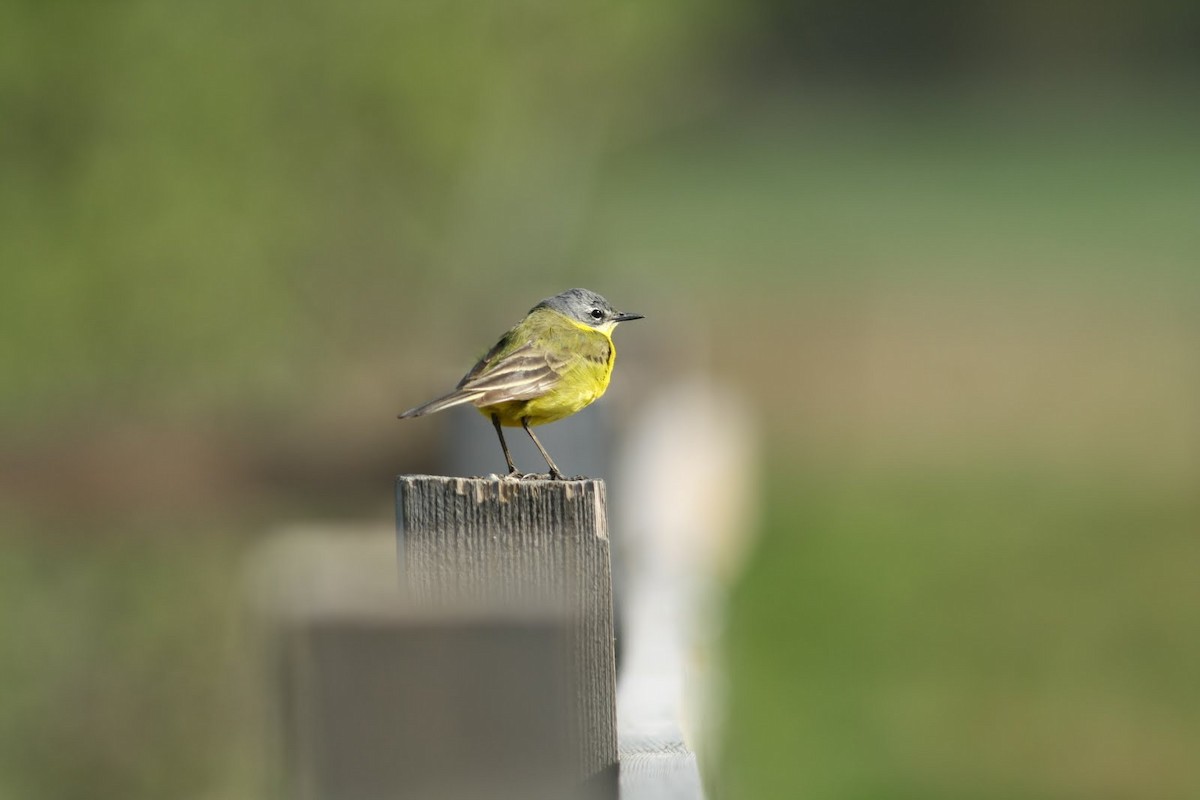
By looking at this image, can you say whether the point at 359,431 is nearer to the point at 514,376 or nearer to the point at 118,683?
the point at 118,683

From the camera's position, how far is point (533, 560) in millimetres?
2510

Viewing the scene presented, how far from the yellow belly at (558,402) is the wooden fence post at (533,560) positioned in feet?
8.12

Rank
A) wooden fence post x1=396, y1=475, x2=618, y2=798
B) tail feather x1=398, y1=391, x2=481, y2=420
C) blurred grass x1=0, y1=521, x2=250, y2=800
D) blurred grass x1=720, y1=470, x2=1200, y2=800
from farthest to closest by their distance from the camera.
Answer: blurred grass x1=720, y1=470, x2=1200, y2=800
blurred grass x1=0, y1=521, x2=250, y2=800
tail feather x1=398, y1=391, x2=481, y2=420
wooden fence post x1=396, y1=475, x2=618, y2=798

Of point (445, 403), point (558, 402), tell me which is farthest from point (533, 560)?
point (558, 402)

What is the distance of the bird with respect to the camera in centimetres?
500

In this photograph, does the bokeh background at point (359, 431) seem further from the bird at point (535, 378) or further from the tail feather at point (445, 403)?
the tail feather at point (445, 403)

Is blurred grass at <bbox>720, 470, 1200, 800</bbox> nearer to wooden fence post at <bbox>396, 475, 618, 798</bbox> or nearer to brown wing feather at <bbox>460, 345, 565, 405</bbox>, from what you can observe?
brown wing feather at <bbox>460, 345, 565, 405</bbox>

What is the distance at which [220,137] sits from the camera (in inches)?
338

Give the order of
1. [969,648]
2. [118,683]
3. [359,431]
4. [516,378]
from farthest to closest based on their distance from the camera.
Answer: [969,648]
[359,431]
[118,683]
[516,378]

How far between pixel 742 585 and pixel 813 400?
12.2 metres

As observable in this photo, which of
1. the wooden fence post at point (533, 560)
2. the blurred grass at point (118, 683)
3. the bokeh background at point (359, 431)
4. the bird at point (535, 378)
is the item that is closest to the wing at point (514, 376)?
the bird at point (535, 378)

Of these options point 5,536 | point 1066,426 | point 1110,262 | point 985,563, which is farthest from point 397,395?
point 1110,262

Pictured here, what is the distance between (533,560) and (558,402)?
2808 millimetres

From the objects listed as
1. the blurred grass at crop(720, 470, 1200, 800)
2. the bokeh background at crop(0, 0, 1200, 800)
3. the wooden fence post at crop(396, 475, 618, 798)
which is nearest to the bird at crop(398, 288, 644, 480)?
the bokeh background at crop(0, 0, 1200, 800)
